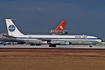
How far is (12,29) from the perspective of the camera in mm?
104812

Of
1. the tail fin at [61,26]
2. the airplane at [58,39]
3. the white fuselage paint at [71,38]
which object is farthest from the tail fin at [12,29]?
the tail fin at [61,26]

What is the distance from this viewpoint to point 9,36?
98562 millimetres

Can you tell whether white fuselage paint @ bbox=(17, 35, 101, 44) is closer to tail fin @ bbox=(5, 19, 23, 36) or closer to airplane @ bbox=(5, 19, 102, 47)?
airplane @ bbox=(5, 19, 102, 47)

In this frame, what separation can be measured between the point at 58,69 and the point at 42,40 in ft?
236

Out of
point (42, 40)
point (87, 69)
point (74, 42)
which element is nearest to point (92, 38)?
point (74, 42)

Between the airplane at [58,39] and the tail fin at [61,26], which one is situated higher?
the tail fin at [61,26]

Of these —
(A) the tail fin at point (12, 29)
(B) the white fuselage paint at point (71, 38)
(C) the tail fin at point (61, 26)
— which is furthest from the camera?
(C) the tail fin at point (61, 26)

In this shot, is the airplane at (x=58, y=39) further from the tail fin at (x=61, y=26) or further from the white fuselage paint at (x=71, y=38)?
the tail fin at (x=61, y=26)

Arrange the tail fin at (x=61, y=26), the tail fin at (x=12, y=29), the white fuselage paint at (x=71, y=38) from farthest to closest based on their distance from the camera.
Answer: the tail fin at (x=61, y=26)
the tail fin at (x=12, y=29)
the white fuselage paint at (x=71, y=38)

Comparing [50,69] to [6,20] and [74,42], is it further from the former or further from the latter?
[6,20]

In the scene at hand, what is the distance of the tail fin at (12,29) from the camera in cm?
10312

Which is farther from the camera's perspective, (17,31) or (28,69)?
(17,31)

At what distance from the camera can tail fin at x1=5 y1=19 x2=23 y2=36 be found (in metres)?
103

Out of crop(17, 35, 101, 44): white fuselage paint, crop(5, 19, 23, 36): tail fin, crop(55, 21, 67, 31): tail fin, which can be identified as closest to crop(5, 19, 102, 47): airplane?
crop(17, 35, 101, 44): white fuselage paint
